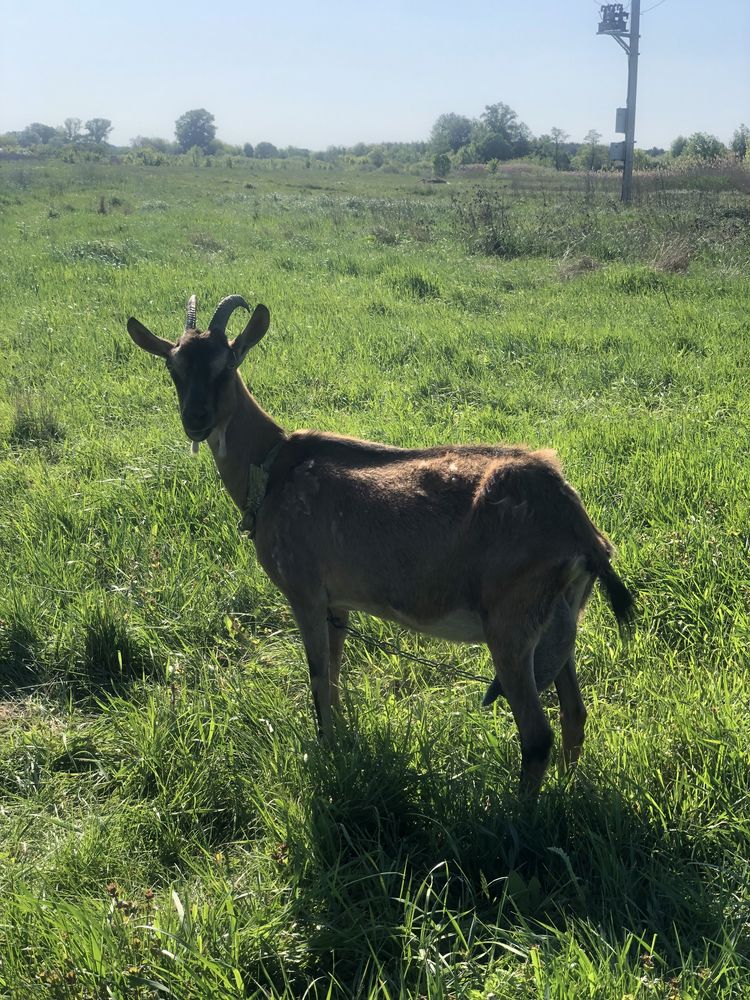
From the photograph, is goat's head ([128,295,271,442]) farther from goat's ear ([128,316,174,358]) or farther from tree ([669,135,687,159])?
tree ([669,135,687,159])

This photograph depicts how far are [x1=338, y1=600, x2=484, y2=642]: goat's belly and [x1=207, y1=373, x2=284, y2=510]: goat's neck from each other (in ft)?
3.47

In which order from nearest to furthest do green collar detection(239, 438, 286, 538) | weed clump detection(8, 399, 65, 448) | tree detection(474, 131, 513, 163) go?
green collar detection(239, 438, 286, 538) < weed clump detection(8, 399, 65, 448) < tree detection(474, 131, 513, 163)

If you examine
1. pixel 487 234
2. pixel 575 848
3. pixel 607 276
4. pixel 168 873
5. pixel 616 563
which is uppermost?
pixel 487 234

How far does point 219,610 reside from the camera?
4543 millimetres

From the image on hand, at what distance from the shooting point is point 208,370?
387 cm

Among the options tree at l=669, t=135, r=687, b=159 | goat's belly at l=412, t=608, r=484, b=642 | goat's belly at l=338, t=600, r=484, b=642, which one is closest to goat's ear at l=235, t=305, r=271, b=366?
goat's belly at l=338, t=600, r=484, b=642

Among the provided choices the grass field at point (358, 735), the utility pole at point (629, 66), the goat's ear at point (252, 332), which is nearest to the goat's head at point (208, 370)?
the goat's ear at point (252, 332)

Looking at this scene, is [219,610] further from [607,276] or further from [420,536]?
[607,276]

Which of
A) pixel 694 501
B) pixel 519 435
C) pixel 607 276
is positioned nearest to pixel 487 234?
pixel 607 276

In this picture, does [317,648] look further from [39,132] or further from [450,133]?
[39,132]

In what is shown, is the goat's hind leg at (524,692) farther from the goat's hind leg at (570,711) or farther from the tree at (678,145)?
the tree at (678,145)

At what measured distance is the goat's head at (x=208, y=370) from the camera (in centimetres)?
379

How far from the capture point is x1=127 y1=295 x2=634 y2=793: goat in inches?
118

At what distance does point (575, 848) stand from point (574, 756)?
50cm
